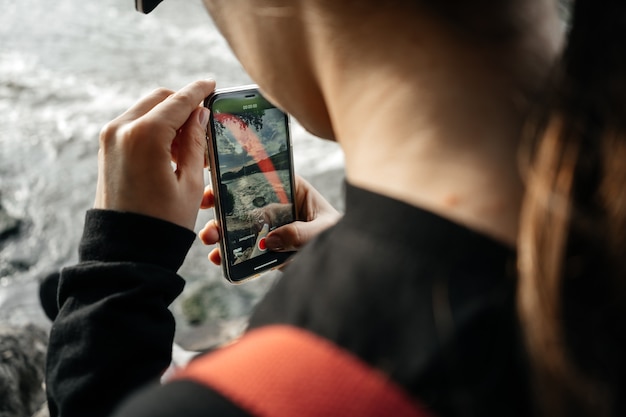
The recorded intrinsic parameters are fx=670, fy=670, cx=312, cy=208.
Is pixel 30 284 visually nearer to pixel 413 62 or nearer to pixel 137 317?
pixel 137 317

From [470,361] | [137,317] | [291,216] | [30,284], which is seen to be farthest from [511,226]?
[30,284]

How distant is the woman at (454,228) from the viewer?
415 millimetres

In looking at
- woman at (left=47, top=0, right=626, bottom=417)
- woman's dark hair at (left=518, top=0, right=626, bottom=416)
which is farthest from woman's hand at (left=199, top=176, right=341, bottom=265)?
woman's dark hair at (left=518, top=0, right=626, bottom=416)

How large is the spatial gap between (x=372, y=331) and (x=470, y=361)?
0.07 metres

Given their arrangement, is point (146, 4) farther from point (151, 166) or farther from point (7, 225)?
point (7, 225)

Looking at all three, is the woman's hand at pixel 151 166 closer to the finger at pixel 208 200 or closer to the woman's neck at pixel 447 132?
the finger at pixel 208 200

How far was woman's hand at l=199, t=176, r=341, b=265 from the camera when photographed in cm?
112

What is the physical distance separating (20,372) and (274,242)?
121 centimetres

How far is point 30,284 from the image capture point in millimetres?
3119

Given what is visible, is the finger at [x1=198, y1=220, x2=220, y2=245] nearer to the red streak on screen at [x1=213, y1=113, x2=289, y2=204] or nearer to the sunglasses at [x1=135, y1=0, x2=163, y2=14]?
the red streak on screen at [x1=213, y1=113, x2=289, y2=204]

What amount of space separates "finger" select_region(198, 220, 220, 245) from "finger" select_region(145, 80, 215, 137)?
0.24 m

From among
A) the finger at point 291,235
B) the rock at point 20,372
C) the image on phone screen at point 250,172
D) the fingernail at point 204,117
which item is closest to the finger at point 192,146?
the fingernail at point 204,117

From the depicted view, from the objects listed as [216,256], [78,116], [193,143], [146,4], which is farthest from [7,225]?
[146,4]

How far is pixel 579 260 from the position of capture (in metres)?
0.42
